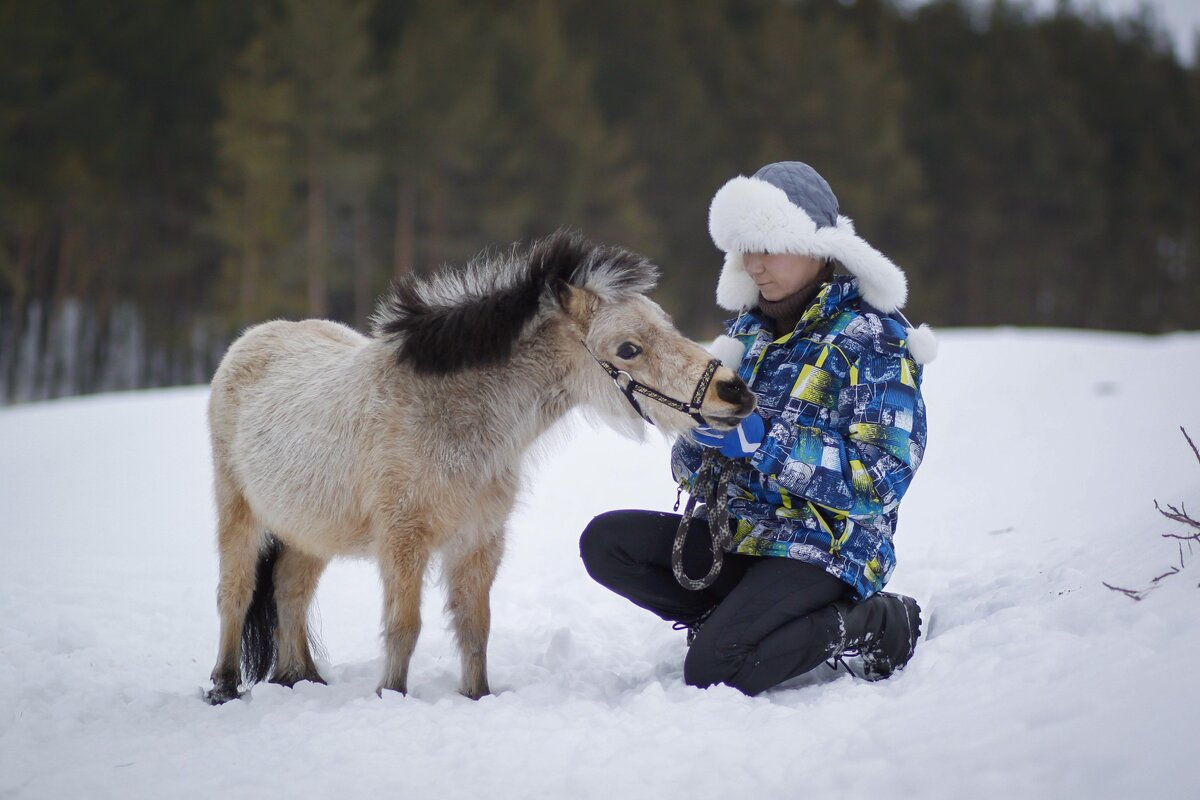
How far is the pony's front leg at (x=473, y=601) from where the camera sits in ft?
12.8

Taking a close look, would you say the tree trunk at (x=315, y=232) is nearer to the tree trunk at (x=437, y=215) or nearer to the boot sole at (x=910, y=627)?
the tree trunk at (x=437, y=215)

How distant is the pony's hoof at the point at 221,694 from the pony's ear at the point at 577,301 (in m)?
2.36

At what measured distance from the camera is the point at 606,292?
3.70 metres

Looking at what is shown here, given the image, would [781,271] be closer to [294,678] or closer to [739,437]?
[739,437]

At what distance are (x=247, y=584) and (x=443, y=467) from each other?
154 cm

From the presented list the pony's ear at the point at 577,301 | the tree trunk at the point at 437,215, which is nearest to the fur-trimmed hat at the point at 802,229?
the pony's ear at the point at 577,301

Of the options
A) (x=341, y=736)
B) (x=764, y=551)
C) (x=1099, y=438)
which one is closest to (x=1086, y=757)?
(x=764, y=551)

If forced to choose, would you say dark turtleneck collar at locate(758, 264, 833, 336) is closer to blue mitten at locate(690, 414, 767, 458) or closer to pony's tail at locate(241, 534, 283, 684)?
blue mitten at locate(690, 414, 767, 458)

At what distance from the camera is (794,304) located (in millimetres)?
3738

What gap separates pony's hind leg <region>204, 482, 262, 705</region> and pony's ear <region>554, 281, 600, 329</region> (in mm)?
2013

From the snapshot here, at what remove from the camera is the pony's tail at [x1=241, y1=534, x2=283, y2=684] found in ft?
15.0

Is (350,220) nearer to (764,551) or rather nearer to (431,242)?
(431,242)

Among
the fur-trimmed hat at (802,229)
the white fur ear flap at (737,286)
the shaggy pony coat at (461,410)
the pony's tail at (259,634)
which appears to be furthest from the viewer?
the pony's tail at (259,634)

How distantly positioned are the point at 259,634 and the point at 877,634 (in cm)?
300
